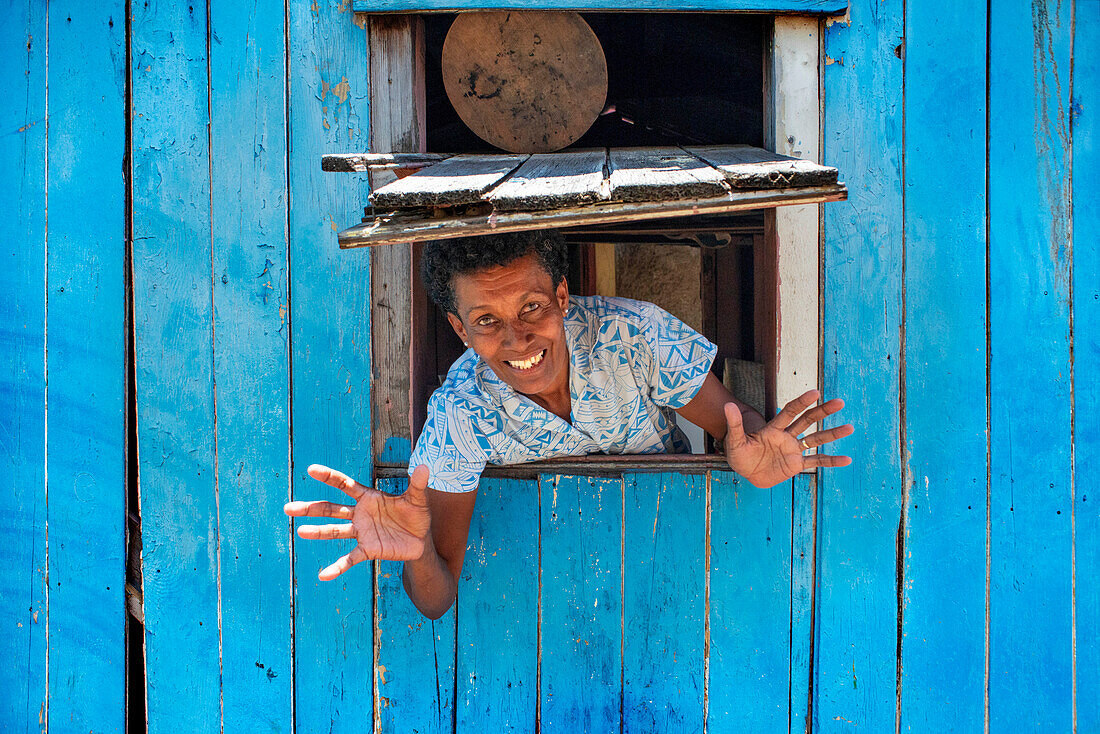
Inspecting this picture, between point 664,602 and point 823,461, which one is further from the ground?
point 823,461

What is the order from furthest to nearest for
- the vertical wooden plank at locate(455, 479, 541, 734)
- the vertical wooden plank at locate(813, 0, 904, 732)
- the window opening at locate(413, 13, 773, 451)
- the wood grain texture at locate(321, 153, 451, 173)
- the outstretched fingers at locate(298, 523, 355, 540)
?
1. the window opening at locate(413, 13, 773, 451)
2. the vertical wooden plank at locate(455, 479, 541, 734)
3. the vertical wooden plank at locate(813, 0, 904, 732)
4. the wood grain texture at locate(321, 153, 451, 173)
5. the outstretched fingers at locate(298, 523, 355, 540)

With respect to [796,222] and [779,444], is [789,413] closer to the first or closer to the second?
[779,444]

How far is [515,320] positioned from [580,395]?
317 mm

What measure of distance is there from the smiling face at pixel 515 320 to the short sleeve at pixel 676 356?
27 cm

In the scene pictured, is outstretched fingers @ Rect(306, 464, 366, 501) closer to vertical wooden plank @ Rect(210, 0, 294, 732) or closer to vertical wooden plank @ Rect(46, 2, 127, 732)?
vertical wooden plank @ Rect(210, 0, 294, 732)

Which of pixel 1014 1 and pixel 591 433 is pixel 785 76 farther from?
pixel 591 433

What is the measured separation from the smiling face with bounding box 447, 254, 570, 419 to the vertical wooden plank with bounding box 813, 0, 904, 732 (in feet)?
2.70

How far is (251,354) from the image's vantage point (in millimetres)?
1978

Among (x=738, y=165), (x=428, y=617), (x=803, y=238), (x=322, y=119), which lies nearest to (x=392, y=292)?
(x=322, y=119)

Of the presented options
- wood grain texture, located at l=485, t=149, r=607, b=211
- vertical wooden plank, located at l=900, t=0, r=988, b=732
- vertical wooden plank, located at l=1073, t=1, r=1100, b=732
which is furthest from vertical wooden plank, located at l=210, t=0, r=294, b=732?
vertical wooden plank, located at l=1073, t=1, r=1100, b=732

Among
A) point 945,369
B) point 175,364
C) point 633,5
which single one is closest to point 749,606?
point 945,369

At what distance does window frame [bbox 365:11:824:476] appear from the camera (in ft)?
6.20

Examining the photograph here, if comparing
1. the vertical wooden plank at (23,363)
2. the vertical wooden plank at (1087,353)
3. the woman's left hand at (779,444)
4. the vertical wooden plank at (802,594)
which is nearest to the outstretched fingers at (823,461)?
the woman's left hand at (779,444)

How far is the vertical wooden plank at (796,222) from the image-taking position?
188cm
